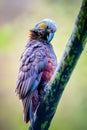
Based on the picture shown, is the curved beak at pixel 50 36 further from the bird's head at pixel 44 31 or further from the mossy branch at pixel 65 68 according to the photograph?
the mossy branch at pixel 65 68

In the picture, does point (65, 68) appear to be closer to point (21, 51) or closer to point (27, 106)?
point (27, 106)

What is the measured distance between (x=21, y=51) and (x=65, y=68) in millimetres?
425

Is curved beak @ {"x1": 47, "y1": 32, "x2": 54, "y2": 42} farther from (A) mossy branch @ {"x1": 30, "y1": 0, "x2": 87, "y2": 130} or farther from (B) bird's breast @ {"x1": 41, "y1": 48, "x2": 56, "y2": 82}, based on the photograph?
(A) mossy branch @ {"x1": 30, "y1": 0, "x2": 87, "y2": 130}

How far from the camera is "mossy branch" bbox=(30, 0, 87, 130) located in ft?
2.83

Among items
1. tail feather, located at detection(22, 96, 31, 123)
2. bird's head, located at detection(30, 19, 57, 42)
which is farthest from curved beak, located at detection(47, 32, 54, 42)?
tail feather, located at detection(22, 96, 31, 123)

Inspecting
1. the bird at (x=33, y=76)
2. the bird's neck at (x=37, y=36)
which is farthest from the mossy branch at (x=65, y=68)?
the bird's neck at (x=37, y=36)

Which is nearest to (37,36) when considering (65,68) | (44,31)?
(44,31)

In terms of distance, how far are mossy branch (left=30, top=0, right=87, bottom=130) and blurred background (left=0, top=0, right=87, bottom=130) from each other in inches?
10.5

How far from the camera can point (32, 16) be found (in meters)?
1.34

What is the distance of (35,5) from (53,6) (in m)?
0.07

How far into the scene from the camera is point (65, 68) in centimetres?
89

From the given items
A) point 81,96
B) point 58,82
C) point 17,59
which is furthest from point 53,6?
point 58,82

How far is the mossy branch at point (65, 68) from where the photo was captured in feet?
2.83

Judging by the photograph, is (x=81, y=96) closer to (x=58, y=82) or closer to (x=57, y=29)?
(x=57, y=29)
